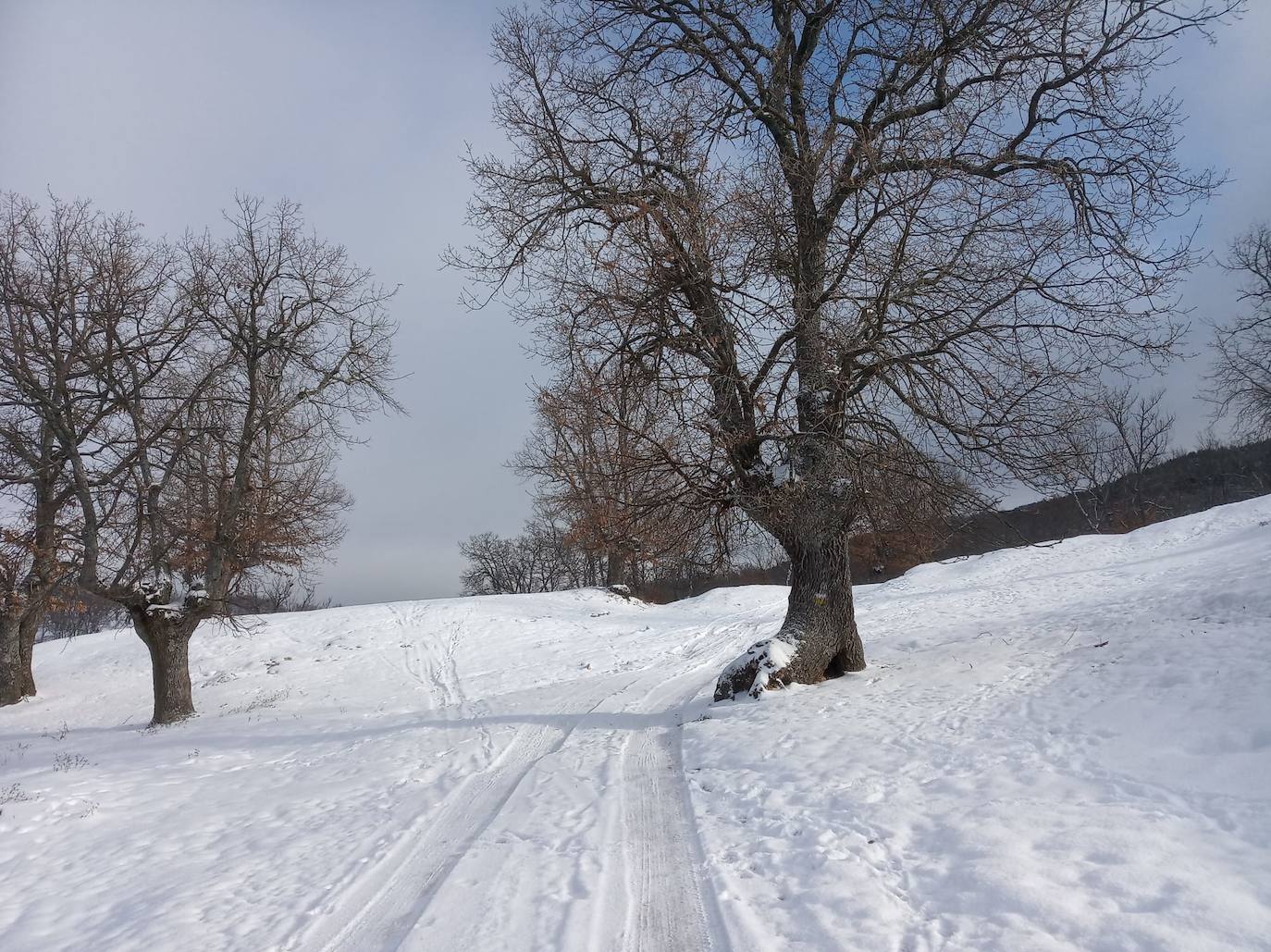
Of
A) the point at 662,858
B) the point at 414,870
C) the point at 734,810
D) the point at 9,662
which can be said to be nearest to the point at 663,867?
the point at 662,858

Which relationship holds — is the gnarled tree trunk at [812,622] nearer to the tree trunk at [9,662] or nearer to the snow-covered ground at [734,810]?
the snow-covered ground at [734,810]

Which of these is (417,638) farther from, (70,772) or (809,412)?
(809,412)

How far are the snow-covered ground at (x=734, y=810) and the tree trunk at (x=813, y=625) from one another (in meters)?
0.51

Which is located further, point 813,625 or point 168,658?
point 168,658

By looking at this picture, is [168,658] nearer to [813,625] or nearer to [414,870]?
[414,870]

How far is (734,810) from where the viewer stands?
17.9 ft

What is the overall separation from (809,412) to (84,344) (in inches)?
506

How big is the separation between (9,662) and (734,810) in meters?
Answer: 20.2

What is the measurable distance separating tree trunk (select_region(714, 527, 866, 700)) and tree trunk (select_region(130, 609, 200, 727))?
427 inches

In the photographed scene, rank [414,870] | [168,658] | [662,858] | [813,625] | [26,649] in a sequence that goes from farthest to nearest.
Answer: [26,649] < [168,658] < [813,625] < [414,870] < [662,858]

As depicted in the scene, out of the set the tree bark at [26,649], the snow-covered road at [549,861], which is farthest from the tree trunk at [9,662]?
the snow-covered road at [549,861]

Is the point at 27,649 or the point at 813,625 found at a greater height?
the point at 27,649

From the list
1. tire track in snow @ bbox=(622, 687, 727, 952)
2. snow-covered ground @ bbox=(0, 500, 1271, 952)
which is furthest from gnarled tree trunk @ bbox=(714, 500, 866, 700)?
tire track in snow @ bbox=(622, 687, 727, 952)

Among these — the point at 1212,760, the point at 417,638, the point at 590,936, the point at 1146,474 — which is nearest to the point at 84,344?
the point at 417,638
